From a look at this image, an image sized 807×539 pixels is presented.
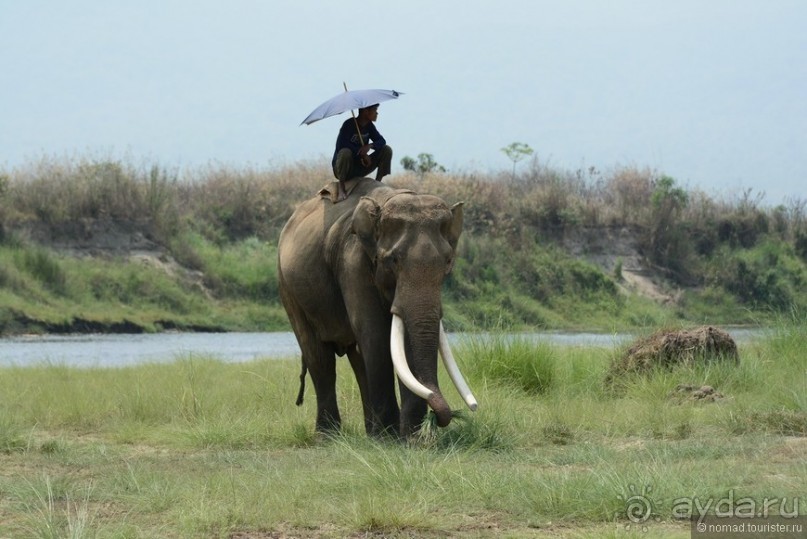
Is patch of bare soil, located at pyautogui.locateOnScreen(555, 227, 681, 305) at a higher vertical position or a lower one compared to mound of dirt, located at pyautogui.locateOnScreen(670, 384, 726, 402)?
lower

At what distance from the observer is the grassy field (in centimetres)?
639

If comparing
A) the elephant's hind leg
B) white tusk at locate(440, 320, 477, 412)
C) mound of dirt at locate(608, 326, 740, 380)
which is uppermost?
white tusk at locate(440, 320, 477, 412)

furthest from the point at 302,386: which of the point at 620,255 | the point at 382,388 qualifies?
the point at 620,255

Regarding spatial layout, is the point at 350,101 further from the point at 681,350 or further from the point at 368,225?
the point at 681,350

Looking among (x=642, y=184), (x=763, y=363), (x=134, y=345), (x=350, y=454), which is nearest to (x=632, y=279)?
(x=642, y=184)

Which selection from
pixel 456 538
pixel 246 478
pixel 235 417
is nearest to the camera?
pixel 456 538

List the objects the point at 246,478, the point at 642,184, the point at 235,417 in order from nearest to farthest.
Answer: the point at 246,478 < the point at 235,417 < the point at 642,184

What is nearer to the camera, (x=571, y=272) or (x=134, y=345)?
(x=134, y=345)

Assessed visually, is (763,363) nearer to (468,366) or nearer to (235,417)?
(468,366)

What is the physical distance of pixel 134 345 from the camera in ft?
86.2

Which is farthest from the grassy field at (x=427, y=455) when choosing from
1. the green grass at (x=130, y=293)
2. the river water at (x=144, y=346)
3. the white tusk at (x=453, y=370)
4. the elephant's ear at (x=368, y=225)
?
the green grass at (x=130, y=293)

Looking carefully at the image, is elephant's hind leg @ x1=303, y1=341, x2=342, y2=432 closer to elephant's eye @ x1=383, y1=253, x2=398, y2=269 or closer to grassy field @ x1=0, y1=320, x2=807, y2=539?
grassy field @ x1=0, y1=320, x2=807, y2=539

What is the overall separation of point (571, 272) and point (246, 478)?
101ft

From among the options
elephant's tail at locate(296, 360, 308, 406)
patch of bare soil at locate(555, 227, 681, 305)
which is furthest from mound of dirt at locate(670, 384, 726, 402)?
patch of bare soil at locate(555, 227, 681, 305)
